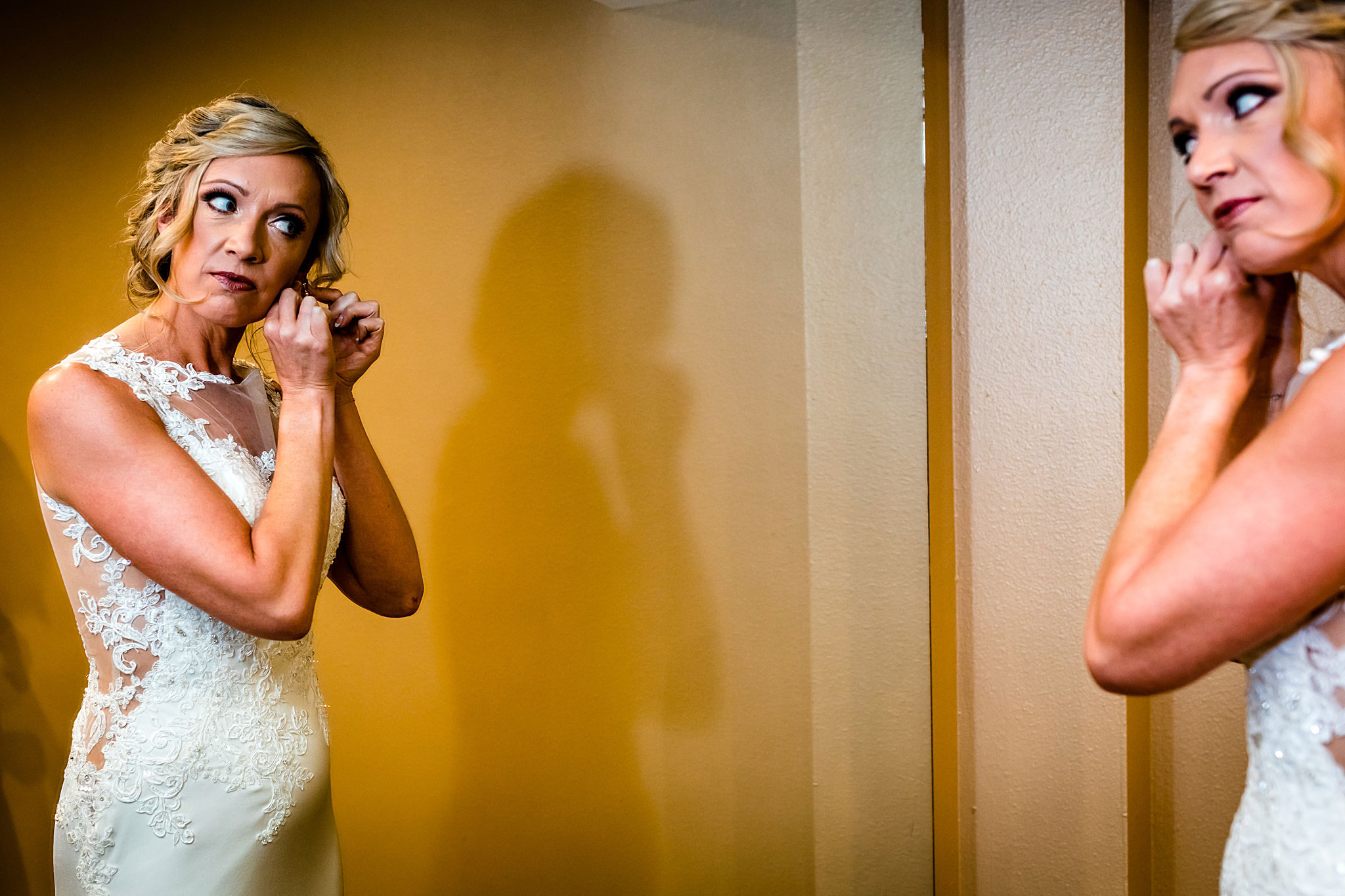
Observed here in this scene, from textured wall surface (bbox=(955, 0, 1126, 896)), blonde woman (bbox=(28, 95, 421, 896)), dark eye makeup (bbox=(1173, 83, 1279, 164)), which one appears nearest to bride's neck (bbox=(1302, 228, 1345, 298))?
dark eye makeup (bbox=(1173, 83, 1279, 164))

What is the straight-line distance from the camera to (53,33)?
6.84ft

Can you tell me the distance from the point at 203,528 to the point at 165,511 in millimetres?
46

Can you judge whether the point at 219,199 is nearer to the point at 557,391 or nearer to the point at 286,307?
the point at 286,307

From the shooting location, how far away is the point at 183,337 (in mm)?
1319

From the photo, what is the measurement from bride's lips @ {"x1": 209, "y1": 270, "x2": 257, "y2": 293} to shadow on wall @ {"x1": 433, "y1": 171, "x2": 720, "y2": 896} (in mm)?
679

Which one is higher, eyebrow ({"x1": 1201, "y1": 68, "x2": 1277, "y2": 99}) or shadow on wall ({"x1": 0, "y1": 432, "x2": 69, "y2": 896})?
eyebrow ({"x1": 1201, "y1": 68, "x2": 1277, "y2": 99})

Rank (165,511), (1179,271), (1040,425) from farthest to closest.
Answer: (1040,425)
(165,511)
(1179,271)

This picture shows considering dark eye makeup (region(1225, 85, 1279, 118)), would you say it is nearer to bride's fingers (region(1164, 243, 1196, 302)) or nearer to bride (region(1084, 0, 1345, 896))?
bride (region(1084, 0, 1345, 896))

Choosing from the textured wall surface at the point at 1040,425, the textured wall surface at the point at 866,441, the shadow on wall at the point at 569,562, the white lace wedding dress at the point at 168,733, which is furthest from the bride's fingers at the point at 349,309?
the textured wall surface at the point at 1040,425

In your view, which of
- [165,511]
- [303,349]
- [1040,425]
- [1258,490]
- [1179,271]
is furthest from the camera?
[1040,425]

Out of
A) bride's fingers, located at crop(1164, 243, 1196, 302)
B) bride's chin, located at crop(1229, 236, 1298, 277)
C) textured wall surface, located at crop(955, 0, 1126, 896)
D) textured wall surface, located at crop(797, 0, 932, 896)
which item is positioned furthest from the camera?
textured wall surface, located at crop(797, 0, 932, 896)

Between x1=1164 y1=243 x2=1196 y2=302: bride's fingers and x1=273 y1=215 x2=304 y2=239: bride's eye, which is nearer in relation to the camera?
x1=1164 y1=243 x2=1196 y2=302: bride's fingers

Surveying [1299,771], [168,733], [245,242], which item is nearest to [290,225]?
[245,242]

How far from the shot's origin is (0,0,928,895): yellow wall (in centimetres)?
181
